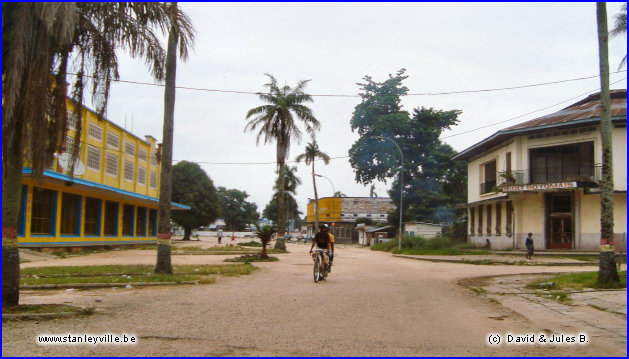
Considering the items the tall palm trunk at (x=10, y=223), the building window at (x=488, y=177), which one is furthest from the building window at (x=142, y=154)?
the tall palm trunk at (x=10, y=223)

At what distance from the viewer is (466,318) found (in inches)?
353

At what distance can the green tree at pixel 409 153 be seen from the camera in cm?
5559

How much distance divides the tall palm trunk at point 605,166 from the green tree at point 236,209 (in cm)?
10893

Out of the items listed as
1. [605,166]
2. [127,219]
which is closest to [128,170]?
[127,219]

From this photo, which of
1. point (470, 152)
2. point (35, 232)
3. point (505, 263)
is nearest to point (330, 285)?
point (505, 263)

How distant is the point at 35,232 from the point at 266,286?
18794 mm

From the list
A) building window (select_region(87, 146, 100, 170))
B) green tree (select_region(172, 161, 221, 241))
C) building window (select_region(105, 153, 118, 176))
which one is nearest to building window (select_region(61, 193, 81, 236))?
building window (select_region(87, 146, 100, 170))

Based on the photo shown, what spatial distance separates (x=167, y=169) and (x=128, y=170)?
87.9 feet

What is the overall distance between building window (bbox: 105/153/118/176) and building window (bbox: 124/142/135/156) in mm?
1882

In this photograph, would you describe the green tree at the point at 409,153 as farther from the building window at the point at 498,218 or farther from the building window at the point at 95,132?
the building window at the point at 95,132

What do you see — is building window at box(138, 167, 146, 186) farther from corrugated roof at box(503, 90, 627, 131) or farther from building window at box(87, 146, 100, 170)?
corrugated roof at box(503, 90, 627, 131)

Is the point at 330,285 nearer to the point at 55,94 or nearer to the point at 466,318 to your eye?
the point at 466,318

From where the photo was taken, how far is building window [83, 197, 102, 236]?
32.9m

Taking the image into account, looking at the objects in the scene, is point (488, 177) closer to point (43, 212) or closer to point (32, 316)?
point (43, 212)
